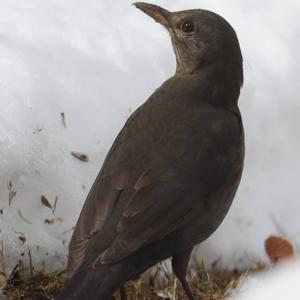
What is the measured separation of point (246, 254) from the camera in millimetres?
7477

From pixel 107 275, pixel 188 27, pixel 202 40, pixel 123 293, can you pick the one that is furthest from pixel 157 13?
pixel 107 275

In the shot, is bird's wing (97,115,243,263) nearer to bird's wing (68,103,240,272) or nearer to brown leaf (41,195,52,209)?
bird's wing (68,103,240,272)

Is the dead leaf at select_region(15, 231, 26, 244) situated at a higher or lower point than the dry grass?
higher

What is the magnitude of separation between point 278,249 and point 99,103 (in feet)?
4.76

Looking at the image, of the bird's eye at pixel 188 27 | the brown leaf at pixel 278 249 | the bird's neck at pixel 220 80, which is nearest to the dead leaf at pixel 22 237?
the bird's neck at pixel 220 80

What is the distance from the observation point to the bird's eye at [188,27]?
6.99 meters

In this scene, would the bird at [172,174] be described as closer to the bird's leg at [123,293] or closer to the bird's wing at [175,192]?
the bird's wing at [175,192]

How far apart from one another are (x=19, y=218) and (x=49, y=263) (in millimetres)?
308

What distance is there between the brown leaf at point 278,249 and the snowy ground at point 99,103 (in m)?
0.06

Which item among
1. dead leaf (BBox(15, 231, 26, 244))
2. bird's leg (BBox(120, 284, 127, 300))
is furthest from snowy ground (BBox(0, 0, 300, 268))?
bird's leg (BBox(120, 284, 127, 300))

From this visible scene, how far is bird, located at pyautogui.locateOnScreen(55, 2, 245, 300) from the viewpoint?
5.93 metres

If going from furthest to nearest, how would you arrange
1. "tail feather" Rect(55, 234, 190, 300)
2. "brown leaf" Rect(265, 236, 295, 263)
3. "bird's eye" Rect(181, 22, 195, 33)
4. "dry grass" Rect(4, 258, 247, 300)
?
"brown leaf" Rect(265, 236, 295, 263)
"bird's eye" Rect(181, 22, 195, 33)
"dry grass" Rect(4, 258, 247, 300)
"tail feather" Rect(55, 234, 190, 300)

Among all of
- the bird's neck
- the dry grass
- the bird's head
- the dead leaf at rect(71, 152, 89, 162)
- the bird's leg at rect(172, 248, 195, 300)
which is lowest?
the dry grass

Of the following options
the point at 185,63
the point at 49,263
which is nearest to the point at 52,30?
the point at 185,63
